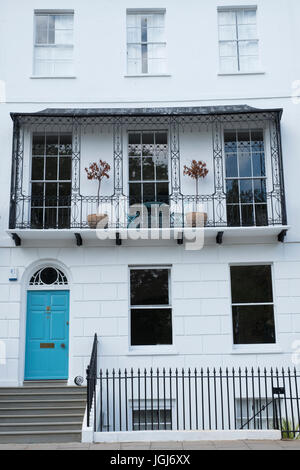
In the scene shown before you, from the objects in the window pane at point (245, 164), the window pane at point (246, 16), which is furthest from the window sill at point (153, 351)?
the window pane at point (246, 16)

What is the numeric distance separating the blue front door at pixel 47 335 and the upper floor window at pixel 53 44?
5981 millimetres

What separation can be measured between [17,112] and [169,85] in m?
3.98

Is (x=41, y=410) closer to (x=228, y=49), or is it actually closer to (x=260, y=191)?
(x=260, y=191)

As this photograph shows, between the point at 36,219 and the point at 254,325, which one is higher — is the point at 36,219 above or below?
above

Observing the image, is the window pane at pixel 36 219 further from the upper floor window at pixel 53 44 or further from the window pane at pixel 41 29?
the window pane at pixel 41 29

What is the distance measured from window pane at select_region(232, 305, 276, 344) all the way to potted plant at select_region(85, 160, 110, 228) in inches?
155

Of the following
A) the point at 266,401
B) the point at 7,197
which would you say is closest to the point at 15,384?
the point at 7,197

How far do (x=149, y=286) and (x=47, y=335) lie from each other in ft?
8.94

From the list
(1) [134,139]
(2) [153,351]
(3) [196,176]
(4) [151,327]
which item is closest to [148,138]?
(1) [134,139]

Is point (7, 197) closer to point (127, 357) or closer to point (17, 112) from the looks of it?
point (17, 112)

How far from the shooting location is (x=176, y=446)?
361 inches

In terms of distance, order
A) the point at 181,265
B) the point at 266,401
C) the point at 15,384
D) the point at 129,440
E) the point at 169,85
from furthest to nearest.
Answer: the point at 169,85 → the point at 181,265 → the point at 15,384 → the point at 266,401 → the point at 129,440

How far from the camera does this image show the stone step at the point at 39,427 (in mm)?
10320
